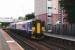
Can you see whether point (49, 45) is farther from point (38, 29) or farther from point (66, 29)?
point (66, 29)

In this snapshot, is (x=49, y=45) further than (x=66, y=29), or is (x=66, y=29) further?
(x=66, y=29)

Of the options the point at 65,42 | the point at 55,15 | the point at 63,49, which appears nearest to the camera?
the point at 63,49

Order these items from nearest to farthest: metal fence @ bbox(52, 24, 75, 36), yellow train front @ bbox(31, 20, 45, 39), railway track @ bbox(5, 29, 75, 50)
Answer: railway track @ bbox(5, 29, 75, 50) < yellow train front @ bbox(31, 20, 45, 39) < metal fence @ bbox(52, 24, 75, 36)

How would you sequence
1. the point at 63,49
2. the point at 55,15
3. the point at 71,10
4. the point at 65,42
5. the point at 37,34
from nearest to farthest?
→ the point at 63,49 < the point at 71,10 < the point at 65,42 < the point at 37,34 < the point at 55,15

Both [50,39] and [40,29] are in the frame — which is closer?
[40,29]

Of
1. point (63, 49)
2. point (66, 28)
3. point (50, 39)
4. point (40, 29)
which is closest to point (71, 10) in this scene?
point (63, 49)

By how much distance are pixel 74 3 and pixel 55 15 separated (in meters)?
59.1

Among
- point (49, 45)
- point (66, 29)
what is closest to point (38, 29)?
point (49, 45)

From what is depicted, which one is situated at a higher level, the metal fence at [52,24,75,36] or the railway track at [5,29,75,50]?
the metal fence at [52,24,75,36]

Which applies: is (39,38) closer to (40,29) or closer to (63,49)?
(40,29)

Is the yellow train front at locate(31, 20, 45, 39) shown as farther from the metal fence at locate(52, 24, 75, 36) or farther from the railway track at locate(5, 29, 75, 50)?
the metal fence at locate(52, 24, 75, 36)

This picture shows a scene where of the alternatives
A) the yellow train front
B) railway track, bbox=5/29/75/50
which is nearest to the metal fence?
railway track, bbox=5/29/75/50

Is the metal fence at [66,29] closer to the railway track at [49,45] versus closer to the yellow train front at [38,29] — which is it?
the railway track at [49,45]

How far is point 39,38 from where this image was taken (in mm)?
42281
